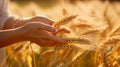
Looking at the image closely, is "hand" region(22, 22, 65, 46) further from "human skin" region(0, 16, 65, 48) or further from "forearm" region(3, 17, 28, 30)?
"forearm" region(3, 17, 28, 30)

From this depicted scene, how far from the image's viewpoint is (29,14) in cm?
465

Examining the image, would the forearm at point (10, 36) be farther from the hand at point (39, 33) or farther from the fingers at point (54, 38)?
the fingers at point (54, 38)

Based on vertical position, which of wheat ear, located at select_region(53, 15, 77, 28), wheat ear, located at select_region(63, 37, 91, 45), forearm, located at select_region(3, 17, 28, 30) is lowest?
wheat ear, located at select_region(63, 37, 91, 45)

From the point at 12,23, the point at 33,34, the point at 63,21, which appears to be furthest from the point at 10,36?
the point at 12,23

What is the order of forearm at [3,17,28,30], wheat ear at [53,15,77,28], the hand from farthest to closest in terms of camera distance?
forearm at [3,17,28,30] → wheat ear at [53,15,77,28] → the hand

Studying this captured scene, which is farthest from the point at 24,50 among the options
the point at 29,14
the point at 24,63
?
the point at 29,14

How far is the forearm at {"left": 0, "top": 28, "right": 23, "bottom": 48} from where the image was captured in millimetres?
2266

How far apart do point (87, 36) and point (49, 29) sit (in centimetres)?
28

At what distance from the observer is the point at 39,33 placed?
2277 mm

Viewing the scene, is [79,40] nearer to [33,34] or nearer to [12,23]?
[33,34]

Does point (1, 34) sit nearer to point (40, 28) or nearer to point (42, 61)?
point (40, 28)

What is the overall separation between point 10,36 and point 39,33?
14 cm

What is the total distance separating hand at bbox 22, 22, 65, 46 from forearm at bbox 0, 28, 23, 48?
29 mm

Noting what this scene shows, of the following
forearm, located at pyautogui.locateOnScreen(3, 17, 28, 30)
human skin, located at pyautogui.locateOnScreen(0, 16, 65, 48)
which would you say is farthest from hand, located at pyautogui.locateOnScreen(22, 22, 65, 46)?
forearm, located at pyautogui.locateOnScreen(3, 17, 28, 30)
